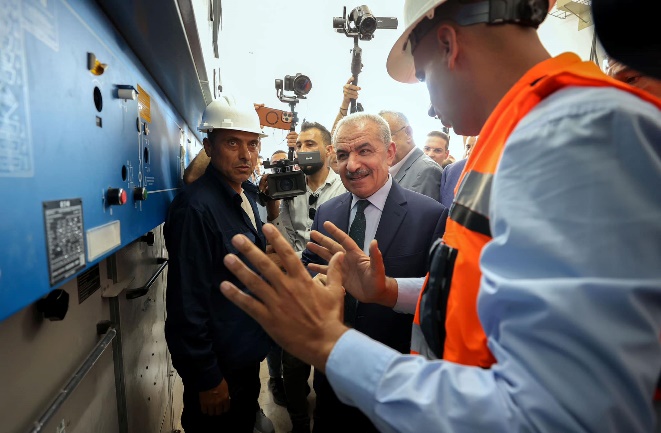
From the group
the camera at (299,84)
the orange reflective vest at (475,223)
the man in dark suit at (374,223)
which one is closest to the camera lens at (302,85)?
the camera at (299,84)

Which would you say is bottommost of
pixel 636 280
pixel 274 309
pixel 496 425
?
pixel 496 425

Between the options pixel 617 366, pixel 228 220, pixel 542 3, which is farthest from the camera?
pixel 228 220

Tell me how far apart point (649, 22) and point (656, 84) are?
1.20 metres

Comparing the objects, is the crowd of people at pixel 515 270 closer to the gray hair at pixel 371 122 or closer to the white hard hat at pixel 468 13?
the white hard hat at pixel 468 13

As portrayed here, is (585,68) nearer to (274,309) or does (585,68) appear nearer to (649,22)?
(649,22)

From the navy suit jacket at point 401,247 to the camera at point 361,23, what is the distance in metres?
1.56

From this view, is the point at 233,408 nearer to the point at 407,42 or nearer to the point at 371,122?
the point at 371,122

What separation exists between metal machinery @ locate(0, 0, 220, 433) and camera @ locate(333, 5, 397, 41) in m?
1.36

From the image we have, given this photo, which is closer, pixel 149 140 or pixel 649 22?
pixel 649 22

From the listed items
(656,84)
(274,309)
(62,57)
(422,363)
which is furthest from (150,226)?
(656,84)

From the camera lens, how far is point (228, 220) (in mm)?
1791

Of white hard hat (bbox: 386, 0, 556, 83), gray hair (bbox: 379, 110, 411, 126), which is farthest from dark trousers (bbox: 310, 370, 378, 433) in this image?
gray hair (bbox: 379, 110, 411, 126)

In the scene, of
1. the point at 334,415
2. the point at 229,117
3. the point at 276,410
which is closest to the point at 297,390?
the point at 276,410

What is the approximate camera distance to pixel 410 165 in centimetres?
288
